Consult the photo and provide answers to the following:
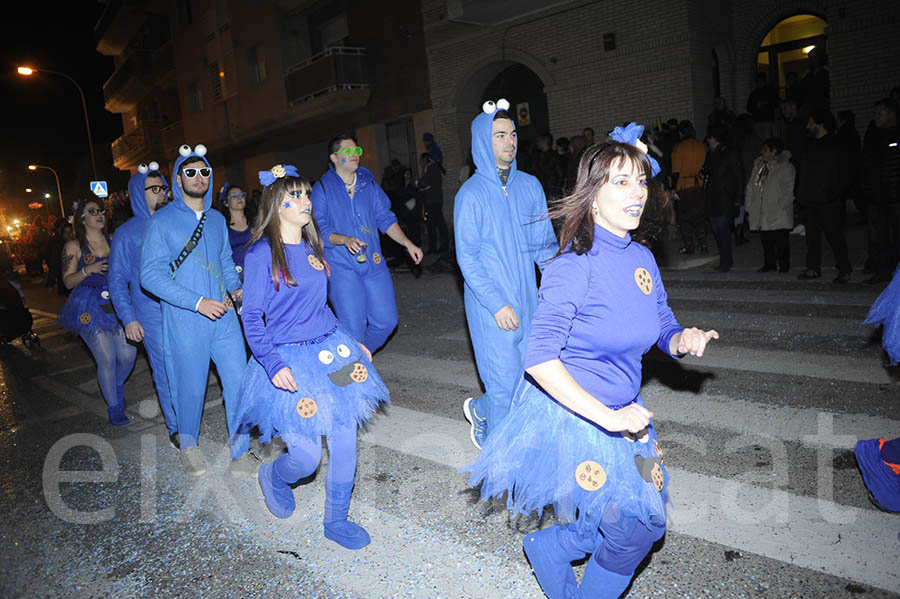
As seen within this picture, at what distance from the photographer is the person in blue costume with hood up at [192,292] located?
4.42 m

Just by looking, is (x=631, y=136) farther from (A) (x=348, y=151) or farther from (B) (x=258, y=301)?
(A) (x=348, y=151)

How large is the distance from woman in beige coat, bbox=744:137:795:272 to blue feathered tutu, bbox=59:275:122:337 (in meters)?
8.55

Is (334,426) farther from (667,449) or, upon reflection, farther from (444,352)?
(444,352)

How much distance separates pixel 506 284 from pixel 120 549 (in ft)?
8.95

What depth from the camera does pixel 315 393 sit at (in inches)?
133

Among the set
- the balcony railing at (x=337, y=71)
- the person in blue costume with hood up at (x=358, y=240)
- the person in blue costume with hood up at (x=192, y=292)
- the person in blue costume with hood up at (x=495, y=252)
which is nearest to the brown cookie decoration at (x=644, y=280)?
the person in blue costume with hood up at (x=495, y=252)

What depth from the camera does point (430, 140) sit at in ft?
52.0

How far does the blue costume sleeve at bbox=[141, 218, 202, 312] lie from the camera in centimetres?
429

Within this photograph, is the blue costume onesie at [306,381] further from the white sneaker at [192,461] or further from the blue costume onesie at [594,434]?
the white sneaker at [192,461]

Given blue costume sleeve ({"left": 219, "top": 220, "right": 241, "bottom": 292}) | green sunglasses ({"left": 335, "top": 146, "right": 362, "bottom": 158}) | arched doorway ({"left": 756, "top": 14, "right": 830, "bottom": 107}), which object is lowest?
blue costume sleeve ({"left": 219, "top": 220, "right": 241, "bottom": 292})

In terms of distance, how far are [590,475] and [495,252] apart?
192 cm

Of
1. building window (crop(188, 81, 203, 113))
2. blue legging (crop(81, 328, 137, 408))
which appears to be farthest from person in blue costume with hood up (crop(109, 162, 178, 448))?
building window (crop(188, 81, 203, 113))

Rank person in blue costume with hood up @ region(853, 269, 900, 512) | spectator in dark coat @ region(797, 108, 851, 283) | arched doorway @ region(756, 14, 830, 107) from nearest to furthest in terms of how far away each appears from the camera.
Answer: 1. person in blue costume with hood up @ region(853, 269, 900, 512)
2. spectator in dark coat @ region(797, 108, 851, 283)
3. arched doorway @ region(756, 14, 830, 107)

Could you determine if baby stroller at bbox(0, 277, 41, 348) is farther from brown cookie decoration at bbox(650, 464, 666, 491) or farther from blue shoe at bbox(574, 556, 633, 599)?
brown cookie decoration at bbox(650, 464, 666, 491)
